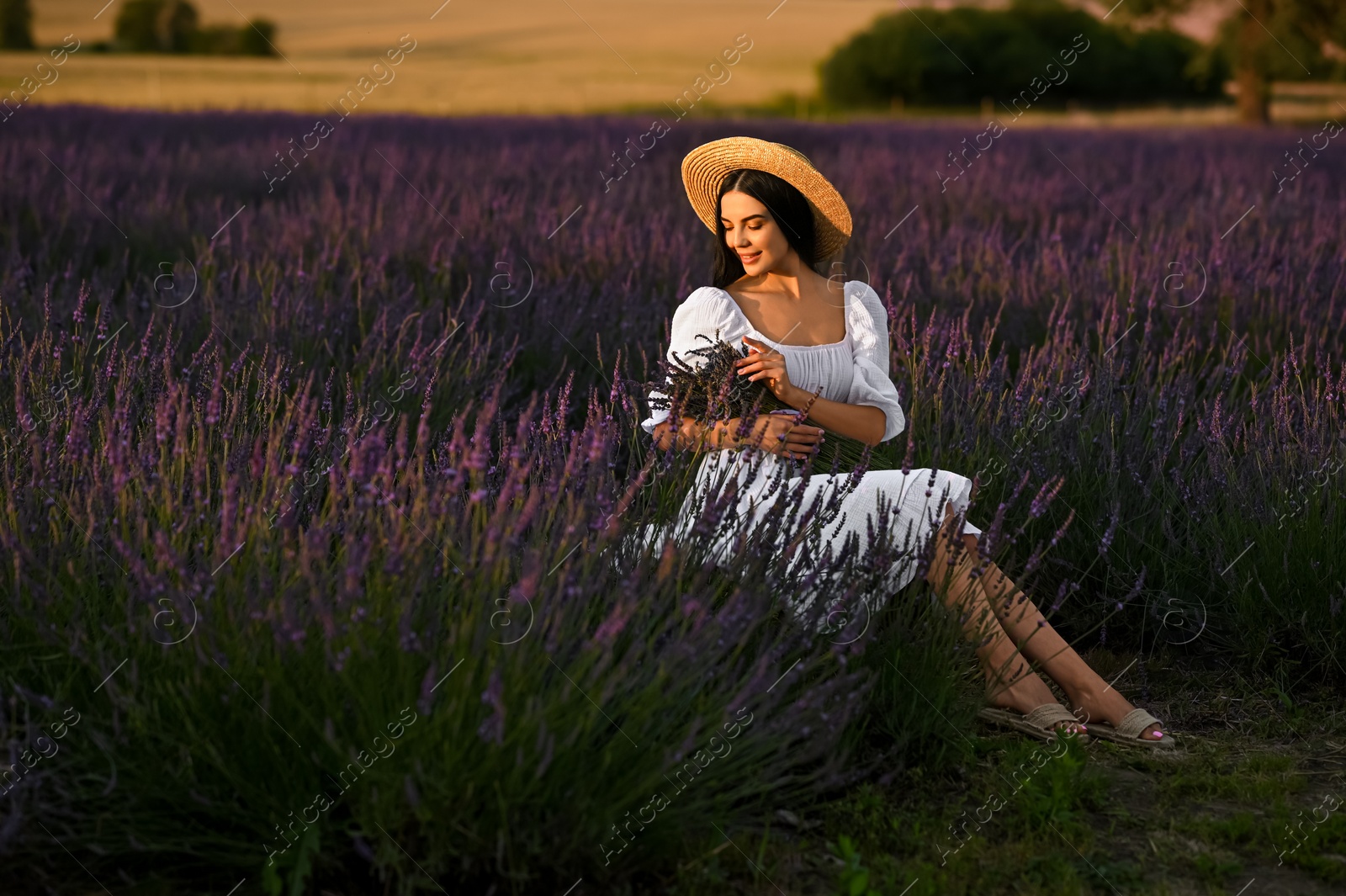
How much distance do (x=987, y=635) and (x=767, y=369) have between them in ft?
2.25

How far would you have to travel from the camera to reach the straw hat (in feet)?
9.24

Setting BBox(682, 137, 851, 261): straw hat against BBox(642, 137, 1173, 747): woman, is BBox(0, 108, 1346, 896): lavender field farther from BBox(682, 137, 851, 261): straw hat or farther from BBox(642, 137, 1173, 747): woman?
BBox(682, 137, 851, 261): straw hat

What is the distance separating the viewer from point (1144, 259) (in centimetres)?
527

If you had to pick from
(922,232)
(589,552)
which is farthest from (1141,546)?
(922,232)

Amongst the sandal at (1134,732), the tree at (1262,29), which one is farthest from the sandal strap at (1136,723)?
the tree at (1262,29)

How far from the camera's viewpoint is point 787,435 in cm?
254

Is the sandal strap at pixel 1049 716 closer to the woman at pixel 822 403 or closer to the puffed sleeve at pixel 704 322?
the woman at pixel 822 403

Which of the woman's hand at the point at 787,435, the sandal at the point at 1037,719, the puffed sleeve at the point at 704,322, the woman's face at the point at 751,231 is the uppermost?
the woman's face at the point at 751,231

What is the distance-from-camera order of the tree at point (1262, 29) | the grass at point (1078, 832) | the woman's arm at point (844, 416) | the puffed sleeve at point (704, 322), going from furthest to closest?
the tree at point (1262, 29), the puffed sleeve at point (704, 322), the woman's arm at point (844, 416), the grass at point (1078, 832)

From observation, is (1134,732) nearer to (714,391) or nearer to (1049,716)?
(1049,716)

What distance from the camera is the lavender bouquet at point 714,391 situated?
2.48m

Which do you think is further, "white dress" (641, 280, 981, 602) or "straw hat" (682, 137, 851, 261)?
"straw hat" (682, 137, 851, 261)

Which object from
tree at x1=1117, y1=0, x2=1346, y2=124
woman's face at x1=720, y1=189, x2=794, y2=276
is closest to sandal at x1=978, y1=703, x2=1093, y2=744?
woman's face at x1=720, y1=189, x2=794, y2=276

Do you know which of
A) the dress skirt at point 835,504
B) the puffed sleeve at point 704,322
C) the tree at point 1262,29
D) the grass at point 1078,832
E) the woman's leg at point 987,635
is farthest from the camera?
the tree at point 1262,29
